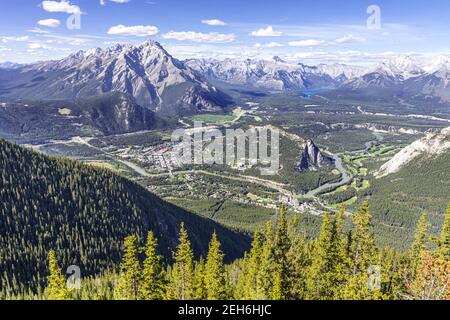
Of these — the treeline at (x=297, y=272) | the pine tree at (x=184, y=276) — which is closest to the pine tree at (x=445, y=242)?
the treeline at (x=297, y=272)

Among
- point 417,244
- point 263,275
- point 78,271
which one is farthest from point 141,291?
point 78,271

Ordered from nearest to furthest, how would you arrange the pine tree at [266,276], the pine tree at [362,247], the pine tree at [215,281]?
the pine tree at [266,276] → the pine tree at [362,247] → the pine tree at [215,281]

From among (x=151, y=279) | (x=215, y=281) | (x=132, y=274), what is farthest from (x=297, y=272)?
(x=132, y=274)

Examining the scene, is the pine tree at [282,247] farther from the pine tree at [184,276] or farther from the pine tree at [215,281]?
the pine tree at [184,276]

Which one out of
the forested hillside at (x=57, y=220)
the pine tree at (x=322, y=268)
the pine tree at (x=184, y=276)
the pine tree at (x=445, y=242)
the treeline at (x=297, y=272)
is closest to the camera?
the treeline at (x=297, y=272)

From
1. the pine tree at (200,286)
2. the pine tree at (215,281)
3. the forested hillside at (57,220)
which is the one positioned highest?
the pine tree at (215,281)

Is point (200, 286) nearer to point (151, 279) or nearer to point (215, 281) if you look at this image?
point (215, 281)
